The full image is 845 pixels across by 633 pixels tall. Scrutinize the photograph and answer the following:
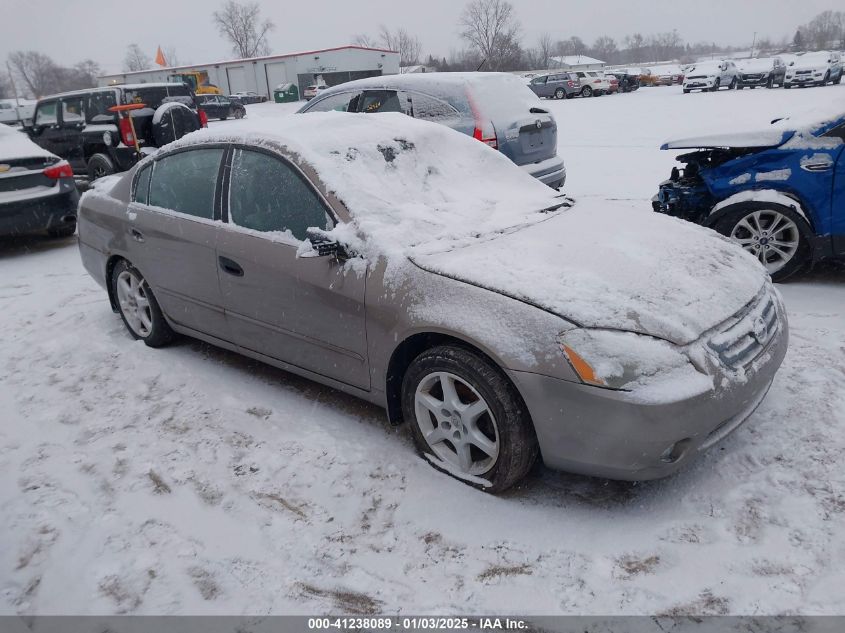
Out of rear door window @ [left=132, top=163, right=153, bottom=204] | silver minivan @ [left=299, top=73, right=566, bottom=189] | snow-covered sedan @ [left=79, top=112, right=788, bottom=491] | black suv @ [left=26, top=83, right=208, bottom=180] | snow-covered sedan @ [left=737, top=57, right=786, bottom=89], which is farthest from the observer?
snow-covered sedan @ [left=737, top=57, right=786, bottom=89]

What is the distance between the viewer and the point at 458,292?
276 cm

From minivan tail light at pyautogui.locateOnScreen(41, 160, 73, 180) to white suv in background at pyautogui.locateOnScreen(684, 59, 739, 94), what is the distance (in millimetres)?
28903

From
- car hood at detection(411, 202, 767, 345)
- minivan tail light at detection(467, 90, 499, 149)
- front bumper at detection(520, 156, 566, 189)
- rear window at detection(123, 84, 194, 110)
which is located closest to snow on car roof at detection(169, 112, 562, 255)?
car hood at detection(411, 202, 767, 345)

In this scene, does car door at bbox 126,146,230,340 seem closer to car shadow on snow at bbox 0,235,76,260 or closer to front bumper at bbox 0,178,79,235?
front bumper at bbox 0,178,79,235

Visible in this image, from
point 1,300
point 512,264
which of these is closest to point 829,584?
point 512,264

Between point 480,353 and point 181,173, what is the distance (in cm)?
258

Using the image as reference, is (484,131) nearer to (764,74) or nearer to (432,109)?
(432,109)

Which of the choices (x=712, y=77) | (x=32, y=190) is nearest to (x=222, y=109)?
(x=712, y=77)

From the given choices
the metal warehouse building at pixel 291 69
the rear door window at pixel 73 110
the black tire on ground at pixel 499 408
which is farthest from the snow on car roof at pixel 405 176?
the metal warehouse building at pixel 291 69

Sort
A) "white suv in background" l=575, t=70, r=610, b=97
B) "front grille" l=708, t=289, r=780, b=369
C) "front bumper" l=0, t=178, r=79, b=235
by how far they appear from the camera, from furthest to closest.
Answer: "white suv in background" l=575, t=70, r=610, b=97
"front bumper" l=0, t=178, r=79, b=235
"front grille" l=708, t=289, r=780, b=369

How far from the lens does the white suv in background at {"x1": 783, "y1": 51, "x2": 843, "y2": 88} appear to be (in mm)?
27219

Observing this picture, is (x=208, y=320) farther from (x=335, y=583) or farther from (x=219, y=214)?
(x=335, y=583)

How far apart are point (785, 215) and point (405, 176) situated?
311cm

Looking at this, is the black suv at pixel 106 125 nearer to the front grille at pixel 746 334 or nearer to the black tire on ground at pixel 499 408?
the black tire on ground at pixel 499 408
